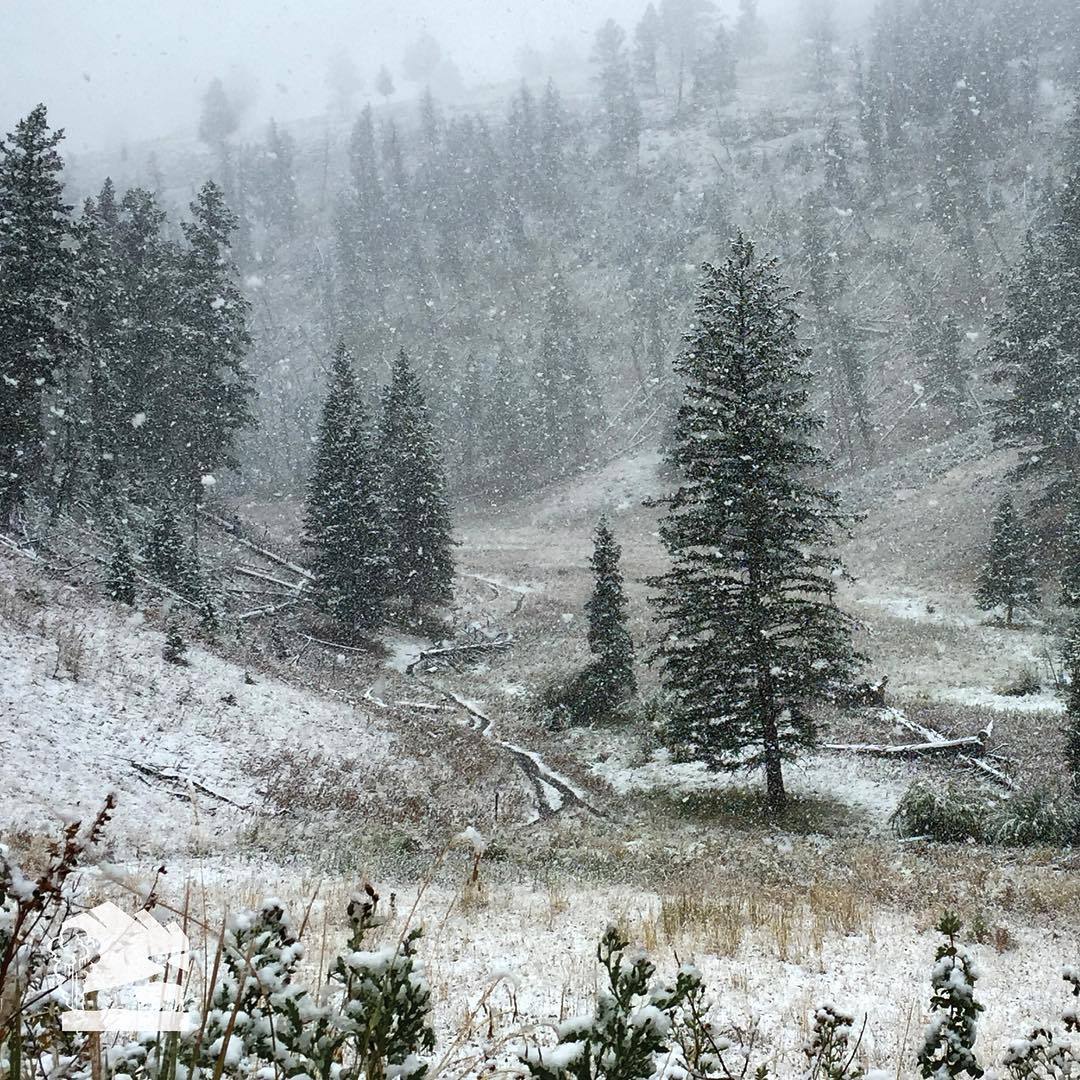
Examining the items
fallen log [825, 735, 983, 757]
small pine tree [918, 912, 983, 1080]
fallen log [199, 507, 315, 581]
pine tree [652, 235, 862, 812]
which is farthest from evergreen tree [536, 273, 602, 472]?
small pine tree [918, 912, 983, 1080]

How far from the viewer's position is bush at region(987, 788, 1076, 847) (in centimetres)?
1259

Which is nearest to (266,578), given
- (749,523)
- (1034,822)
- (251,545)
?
(251,545)

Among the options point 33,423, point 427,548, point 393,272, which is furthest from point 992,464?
point 393,272

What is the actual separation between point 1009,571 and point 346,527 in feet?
92.6

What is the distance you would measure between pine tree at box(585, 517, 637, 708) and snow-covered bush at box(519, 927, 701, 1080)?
875 inches

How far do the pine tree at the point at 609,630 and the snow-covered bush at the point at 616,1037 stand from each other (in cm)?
2223

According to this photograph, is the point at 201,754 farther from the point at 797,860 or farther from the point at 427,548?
the point at 427,548

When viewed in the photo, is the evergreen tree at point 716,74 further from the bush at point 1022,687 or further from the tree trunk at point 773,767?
the tree trunk at point 773,767

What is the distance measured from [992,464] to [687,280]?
1998 inches

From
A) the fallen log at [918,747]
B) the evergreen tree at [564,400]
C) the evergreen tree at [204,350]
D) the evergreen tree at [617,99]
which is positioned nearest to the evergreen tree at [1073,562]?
the fallen log at [918,747]

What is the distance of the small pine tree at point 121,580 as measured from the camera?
21219mm

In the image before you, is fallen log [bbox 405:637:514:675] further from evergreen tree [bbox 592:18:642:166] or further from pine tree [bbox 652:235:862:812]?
evergreen tree [bbox 592:18:642:166]

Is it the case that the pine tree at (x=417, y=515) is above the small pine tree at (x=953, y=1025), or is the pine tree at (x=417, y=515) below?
above

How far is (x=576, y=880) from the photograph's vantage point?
31.9ft
